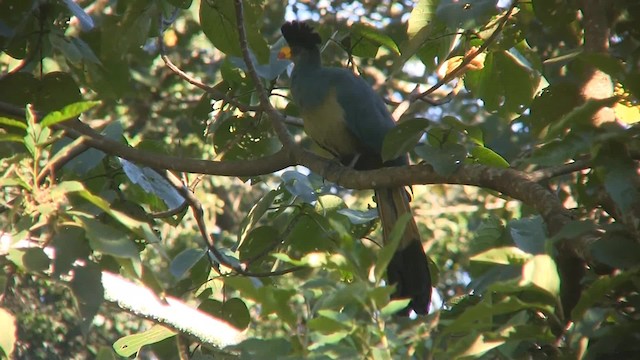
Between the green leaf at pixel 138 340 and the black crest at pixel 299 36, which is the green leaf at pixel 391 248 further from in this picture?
the black crest at pixel 299 36

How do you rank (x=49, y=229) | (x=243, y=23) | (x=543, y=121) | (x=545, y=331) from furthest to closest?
(x=243, y=23) → (x=543, y=121) → (x=49, y=229) → (x=545, y=331)

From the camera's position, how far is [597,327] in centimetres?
145

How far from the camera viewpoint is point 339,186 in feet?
10.0

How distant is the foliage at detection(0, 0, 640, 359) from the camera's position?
4.66 feet

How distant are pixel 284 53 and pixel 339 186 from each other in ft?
2.69

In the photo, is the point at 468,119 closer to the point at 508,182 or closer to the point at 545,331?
the point at 508,182

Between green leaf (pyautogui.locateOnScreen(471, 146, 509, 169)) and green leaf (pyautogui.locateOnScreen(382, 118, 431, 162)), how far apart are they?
0.61 ft

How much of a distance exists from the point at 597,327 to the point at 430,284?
5.25ft

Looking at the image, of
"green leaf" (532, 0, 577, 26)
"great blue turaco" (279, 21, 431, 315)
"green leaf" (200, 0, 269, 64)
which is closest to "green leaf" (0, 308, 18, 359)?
"green leaf" (200, 0, 269, 64)

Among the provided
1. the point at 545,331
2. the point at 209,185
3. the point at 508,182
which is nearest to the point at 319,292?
the point at 545,331

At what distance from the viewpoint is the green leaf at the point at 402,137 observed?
224 cm

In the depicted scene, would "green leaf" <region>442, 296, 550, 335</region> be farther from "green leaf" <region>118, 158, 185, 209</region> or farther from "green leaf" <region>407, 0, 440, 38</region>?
"green leaf" <region>118, 158, 185, 209</region>

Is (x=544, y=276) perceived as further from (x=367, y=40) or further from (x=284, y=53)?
(x=284, y=53)

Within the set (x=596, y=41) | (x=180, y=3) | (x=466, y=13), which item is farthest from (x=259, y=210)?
(x=596, y=41)
